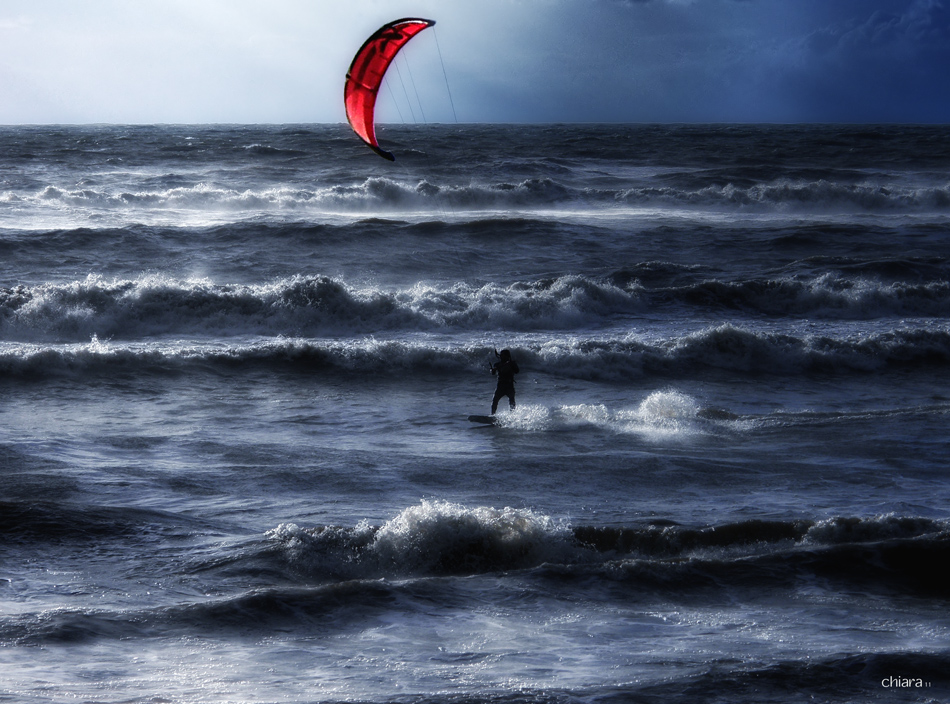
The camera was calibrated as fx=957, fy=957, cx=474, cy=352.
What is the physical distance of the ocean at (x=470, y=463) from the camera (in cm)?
626

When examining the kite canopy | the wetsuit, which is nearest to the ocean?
the wetsuit

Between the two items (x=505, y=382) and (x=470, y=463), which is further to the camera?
(x=505, y=382)

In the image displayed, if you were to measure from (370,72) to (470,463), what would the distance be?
5.29 metres

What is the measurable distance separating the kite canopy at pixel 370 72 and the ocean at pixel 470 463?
13.0 feet

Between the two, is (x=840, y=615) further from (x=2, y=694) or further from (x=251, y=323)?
(x=251, y=323)

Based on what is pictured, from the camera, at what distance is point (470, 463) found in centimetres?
1073

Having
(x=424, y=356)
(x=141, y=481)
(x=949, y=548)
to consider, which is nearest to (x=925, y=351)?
(x=424, y=356)

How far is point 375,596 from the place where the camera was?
23.6 ft

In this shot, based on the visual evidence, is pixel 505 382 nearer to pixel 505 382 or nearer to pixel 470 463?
pixel 505 382
